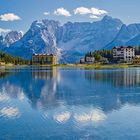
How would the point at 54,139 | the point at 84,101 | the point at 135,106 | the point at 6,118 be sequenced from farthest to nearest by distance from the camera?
1. the point at 84,101
2. the point at 135,106
3. the point at 6,118
4. the point at 54,139

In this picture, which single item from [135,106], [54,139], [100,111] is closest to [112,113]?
[100,111]

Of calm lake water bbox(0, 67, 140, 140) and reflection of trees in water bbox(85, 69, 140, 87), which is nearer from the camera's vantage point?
calm lake water bbox(0, 67, 140, 140)

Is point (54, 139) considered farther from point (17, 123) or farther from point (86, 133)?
point (17, 123)

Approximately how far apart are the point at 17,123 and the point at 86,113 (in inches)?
296

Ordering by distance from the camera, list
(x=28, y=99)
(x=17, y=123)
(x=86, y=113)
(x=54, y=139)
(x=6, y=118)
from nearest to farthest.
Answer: (x=54, y=139) < (x=17, y=123) < (x=6, y=118) < (x=86, y=113) < (x=28, y=99)

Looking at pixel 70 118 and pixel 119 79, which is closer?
pixel 70 118

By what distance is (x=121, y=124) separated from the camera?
28.5 metres

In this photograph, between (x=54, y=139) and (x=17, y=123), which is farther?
(x=17, y=123)

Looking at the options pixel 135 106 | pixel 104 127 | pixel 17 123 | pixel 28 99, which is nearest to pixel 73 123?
pixel 104 127

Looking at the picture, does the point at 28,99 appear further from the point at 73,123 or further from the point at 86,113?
the point at 73,123

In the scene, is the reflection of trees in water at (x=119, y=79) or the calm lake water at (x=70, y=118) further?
the reflection of trees in water at (x=119, y=79)

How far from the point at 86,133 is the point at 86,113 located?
8364 millimetres

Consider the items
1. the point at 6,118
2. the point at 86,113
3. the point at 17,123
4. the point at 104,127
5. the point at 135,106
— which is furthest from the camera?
the point at 135,106

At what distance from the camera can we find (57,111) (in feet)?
114
